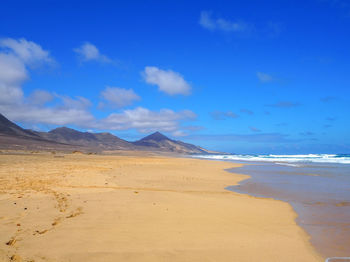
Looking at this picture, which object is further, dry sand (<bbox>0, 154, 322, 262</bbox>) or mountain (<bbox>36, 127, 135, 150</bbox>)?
mountain (<bbox>36, 127, 135, 150</bbox>)

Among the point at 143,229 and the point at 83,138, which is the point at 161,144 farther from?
the point at 143,229

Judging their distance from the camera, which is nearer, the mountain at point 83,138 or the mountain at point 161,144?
the mountain at point 83,138

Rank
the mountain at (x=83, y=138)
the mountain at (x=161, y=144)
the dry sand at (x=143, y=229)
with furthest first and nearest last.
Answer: the mountain at (x=161, y=144) < the mountain at (x=83, y=138) < the dry sand at (x=143, y=229)

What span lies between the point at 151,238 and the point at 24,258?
205 cm

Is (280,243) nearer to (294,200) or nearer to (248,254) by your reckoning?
(248,254)

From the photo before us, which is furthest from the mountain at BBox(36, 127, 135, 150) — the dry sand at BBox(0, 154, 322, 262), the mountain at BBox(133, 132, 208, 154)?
the dry sand at BBox(0, 154, 322, 262)

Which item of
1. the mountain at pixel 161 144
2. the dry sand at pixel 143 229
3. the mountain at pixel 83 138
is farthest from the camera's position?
the mountain at pixel 161 144

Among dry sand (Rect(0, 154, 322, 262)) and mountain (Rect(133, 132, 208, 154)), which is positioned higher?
mountain (Rect(133, 132, 208, 154))

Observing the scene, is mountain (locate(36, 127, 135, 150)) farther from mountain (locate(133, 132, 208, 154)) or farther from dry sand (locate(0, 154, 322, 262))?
dry sand (locate(0, 154, 322, 262))

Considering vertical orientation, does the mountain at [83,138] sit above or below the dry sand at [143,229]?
above

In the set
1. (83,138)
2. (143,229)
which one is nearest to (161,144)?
(83,138)

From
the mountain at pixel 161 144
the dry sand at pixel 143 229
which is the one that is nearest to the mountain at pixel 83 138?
the mountain at pixel 161 144

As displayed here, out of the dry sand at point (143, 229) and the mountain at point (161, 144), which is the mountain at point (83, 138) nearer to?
the mountain at point (161, 144)

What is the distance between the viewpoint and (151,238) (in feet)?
15.6
